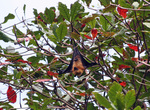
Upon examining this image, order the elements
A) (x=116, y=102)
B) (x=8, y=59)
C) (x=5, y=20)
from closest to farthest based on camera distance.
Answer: (x=116, y=102)
(x=5, y=20)
(x=8, y=59)

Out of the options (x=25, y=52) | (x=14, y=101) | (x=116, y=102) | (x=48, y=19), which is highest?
(x=48, y=19)

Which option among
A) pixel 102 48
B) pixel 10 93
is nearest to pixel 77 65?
pixel 102 48

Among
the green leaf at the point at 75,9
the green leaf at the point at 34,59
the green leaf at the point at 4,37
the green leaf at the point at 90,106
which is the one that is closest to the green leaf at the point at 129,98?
the green leaf at the point at 75,9

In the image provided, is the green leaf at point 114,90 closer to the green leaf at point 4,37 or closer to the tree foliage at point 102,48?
the tree foliage at point 102,48

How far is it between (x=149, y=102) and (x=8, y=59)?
1866 mm

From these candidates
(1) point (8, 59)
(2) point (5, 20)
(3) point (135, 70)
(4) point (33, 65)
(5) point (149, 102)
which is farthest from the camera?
(4) point (33, 65)

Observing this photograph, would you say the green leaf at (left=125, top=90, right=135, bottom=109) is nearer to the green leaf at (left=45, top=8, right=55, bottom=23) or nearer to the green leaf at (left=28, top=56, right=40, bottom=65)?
the green leaf at (left=45, top=8, right=55, bottom=23)

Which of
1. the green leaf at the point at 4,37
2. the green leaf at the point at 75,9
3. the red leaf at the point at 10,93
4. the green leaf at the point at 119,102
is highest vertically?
the green leaf at the point at 75,9

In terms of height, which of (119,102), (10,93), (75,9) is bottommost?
(10,93)

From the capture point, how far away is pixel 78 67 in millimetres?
2062

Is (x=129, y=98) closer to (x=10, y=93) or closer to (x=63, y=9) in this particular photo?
(x=63, y=9)

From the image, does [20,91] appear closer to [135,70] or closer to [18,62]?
[18,62]

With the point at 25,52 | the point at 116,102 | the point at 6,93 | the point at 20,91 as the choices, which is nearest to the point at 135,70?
the point at 116,102

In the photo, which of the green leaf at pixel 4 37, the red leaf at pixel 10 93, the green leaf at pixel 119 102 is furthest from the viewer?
the red leaf at pixel 10 93
